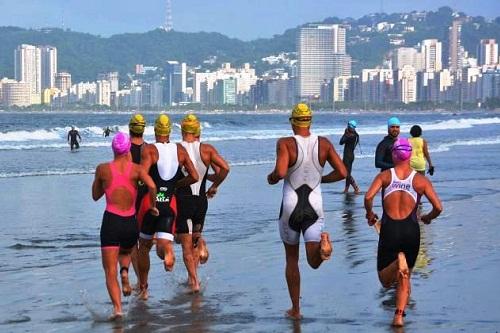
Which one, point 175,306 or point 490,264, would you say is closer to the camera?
point 175,306

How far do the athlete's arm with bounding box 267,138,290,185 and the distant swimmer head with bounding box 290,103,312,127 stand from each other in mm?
217

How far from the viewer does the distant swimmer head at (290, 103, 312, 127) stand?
28.4 ft

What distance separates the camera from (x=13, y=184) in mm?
24953

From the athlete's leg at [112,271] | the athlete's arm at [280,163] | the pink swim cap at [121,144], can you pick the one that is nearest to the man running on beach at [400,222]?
the athlete's arm at [280,163]

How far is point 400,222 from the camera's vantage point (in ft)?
27.3

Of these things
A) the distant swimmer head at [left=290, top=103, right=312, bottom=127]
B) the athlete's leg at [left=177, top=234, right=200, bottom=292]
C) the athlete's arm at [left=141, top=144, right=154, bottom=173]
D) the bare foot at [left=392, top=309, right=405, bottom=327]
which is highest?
the distant swimmer head at [left=290, top=103, right=312, bottom=127]

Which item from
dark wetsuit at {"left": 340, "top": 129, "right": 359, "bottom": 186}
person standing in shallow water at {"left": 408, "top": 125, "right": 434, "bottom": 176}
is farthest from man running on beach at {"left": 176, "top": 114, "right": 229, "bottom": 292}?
dark wetsuit at {"left": 340, "top": 129, "right": 359, "bottom": 186}

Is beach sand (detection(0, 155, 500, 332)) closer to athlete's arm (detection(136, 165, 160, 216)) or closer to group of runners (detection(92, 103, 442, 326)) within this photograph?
group of runners (detection(92, 103, 442, 326))

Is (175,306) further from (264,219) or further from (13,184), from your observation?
(13,184)

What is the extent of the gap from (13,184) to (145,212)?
16.0 metres

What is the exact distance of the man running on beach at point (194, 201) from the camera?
33.4ft

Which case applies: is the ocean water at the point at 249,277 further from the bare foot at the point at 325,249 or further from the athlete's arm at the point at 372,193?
the athlete's arm at the point at 372,193

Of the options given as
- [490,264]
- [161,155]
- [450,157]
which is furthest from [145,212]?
[450,157]

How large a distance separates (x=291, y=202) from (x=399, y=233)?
0.85 metres
